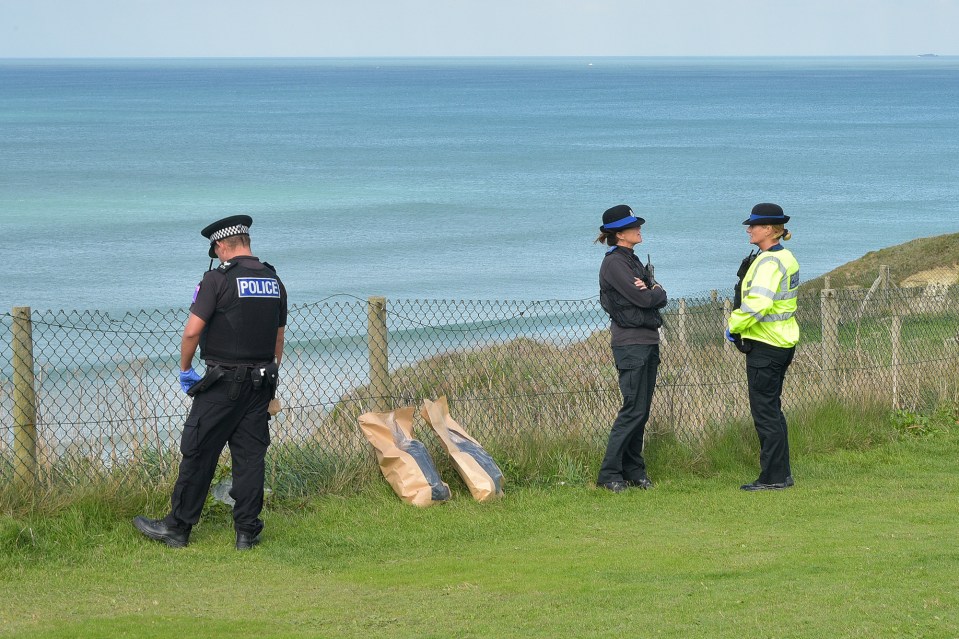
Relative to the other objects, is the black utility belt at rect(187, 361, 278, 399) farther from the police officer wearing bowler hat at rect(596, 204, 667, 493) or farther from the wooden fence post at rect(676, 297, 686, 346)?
the wooden fence post at rect(676, 297, 686, 346)

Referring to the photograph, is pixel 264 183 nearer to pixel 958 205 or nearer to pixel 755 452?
pixel 958 205

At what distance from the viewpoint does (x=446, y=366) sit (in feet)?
34.4

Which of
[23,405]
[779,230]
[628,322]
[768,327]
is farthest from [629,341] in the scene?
[23,405]

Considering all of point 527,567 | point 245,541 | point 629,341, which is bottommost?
point 527,567

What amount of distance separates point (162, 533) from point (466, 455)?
2.00m

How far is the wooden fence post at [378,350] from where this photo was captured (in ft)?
24.7

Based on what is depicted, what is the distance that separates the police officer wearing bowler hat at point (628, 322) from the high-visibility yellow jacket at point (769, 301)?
0.54 metres

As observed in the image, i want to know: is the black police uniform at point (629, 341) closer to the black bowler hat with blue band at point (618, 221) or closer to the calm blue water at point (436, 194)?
the black bowler hat with blue band at point (618, 221)

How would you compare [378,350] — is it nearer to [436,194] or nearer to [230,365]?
[230,365]

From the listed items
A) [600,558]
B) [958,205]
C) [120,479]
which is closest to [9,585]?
[120,479]

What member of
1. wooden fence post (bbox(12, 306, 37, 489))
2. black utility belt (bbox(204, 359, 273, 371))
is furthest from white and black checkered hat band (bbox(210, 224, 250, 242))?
wooden fence post (bbox(12, 306, 37, 489))

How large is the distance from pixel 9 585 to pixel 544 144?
304ft

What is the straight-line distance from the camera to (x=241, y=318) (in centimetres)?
611

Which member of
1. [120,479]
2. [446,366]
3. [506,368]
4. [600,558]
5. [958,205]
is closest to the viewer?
[600,558]
